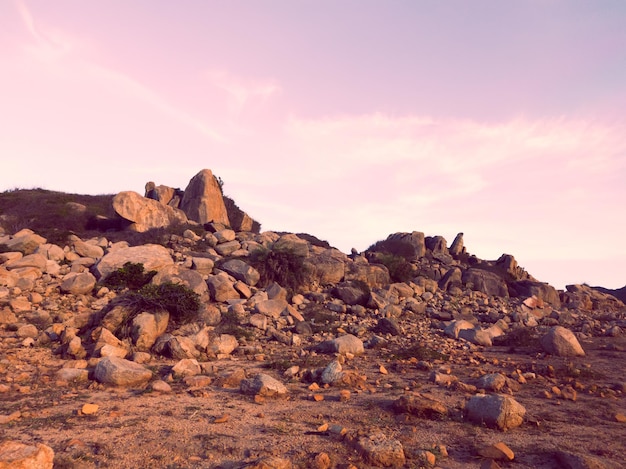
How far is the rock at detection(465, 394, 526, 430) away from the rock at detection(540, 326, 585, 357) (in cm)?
629

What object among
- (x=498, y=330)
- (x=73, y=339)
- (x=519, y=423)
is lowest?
(x=73, y=339)

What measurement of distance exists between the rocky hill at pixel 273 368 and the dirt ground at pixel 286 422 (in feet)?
0.12

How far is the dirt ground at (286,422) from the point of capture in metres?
4.93

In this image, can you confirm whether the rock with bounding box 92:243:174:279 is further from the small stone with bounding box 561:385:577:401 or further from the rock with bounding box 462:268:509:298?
the rock with bounding box 462:268:509:298

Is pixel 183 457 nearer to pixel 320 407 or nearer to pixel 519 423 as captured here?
pixel 320 407

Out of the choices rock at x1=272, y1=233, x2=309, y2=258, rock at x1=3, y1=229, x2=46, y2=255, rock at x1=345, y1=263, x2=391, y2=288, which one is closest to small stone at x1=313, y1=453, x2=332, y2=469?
rock at x1=272, y1=233, x2=309, y2=258

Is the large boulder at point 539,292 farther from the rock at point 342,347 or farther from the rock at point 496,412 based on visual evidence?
the rock at point 496,412

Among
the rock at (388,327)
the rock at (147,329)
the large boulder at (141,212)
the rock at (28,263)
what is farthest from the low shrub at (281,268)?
the large boulder at (141,212)

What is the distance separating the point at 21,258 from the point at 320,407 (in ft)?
50.1

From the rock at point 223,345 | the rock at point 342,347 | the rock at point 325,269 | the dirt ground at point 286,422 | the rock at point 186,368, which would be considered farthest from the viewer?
the rock at point 325,269

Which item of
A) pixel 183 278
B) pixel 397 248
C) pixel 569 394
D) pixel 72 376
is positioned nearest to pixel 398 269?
pixel 397 248

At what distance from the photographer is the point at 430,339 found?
545 inches

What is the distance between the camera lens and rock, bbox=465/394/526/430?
594 centimetres

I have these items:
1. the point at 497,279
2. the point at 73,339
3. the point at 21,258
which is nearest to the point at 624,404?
the point at 73,339
